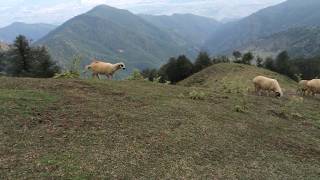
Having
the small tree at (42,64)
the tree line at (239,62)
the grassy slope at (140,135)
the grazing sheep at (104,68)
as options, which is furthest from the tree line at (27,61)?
the grassy slope at (140,135)

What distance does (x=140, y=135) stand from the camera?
622 inches

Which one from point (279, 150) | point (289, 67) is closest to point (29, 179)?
point (279, 150)

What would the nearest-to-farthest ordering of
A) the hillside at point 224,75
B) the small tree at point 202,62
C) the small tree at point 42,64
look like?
the hillside at point 224,75, the small tree at point 42,64, the small tree at point 202,62

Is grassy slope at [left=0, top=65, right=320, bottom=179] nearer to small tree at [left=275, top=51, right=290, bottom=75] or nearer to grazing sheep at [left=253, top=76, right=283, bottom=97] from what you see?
grazing sheep at [left=253, top=76, right=283, bottom=97]

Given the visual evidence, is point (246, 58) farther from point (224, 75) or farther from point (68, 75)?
point (68, 75)

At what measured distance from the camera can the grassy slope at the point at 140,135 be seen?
13273 millimetres

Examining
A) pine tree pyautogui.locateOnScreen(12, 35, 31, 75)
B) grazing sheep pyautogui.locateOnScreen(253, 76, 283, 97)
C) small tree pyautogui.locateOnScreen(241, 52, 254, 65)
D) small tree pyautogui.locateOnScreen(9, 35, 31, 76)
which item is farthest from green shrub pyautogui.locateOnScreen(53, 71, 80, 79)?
small tree pyautogui.locateOnScreen(241, 52, 254, 65)

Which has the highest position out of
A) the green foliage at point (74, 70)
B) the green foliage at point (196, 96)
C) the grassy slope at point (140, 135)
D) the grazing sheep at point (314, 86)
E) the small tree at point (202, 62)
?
the small tree at point (202, 62)

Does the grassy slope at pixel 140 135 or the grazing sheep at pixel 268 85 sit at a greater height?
the grazing sheep at pixel 268 85

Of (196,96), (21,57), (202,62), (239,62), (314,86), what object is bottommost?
(196,96)

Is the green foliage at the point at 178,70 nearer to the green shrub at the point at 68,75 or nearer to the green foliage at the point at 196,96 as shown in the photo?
the green shrub at the point at 68,75

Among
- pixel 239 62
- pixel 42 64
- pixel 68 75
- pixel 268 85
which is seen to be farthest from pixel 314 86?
pixel 239 62

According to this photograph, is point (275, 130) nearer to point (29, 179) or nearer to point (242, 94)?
point (242, 94)

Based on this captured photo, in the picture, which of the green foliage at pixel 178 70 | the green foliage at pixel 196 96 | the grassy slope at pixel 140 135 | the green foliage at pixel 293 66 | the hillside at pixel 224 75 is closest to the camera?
the grassy slope at pixel 140 135
